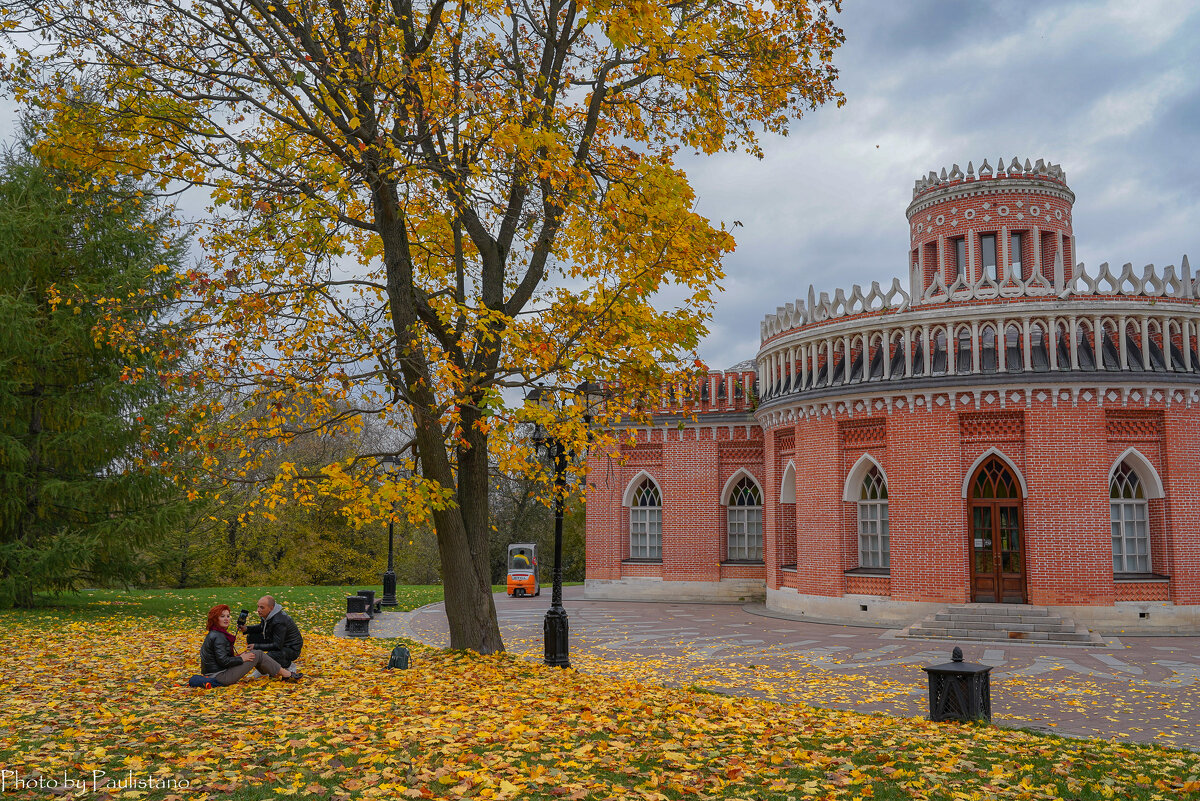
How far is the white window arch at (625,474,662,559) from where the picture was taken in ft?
93.8

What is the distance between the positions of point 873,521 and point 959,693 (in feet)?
39.4

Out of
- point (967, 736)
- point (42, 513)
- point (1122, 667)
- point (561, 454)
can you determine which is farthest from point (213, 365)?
point (1122, 667)

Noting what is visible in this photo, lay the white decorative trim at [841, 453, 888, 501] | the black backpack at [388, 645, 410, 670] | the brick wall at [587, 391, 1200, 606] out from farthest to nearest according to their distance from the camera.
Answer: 1. the white decorative trim at [841, 453, 888, 501]
2. the brick wall at [587, 391, 1200, 606]
3. the black backpack at [388, 645, 410, 670]

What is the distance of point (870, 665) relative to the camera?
47.5 ft

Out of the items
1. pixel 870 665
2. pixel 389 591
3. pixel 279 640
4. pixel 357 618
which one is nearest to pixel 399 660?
pixel 279 640

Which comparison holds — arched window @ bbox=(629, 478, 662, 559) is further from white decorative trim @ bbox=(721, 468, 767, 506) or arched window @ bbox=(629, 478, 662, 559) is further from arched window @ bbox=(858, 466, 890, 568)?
arched window @ bbox=(858, 466, 890, 568)

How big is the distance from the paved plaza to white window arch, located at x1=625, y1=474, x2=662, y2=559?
6.33 metres

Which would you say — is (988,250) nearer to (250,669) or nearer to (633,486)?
(633,486)

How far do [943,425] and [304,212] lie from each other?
1478 centimetres

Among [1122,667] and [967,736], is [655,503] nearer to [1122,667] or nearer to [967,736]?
[1122,667]

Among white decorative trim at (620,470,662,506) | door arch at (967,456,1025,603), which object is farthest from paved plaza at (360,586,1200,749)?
white decorative trim at (620,470,662,506)

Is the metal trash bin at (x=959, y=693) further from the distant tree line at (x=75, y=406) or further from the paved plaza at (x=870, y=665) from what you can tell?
the distant tree line at (x=75, y=406)

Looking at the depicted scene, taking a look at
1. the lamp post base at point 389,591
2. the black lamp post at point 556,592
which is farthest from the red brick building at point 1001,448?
the lamp post base at point 389,591

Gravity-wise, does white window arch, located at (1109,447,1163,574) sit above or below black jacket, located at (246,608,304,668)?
above
